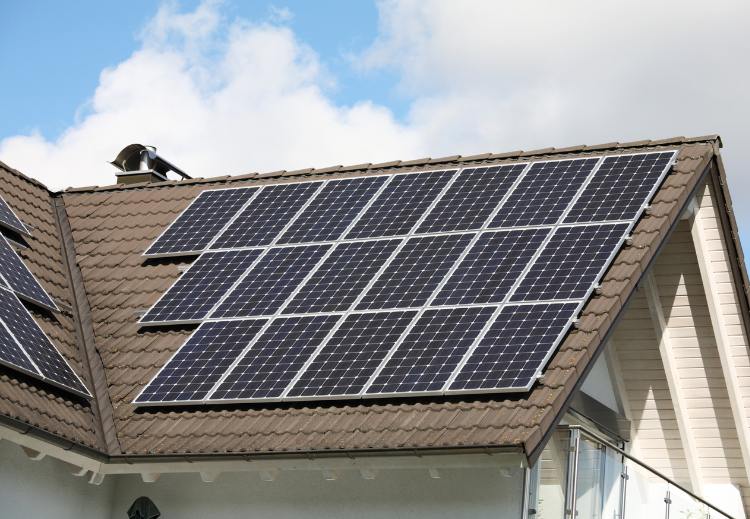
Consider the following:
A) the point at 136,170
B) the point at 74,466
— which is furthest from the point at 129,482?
the point at 136,170

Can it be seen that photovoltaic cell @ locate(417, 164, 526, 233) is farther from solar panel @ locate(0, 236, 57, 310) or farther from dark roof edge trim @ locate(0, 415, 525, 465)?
solar panel @ locate(0, 236, 57, 310)

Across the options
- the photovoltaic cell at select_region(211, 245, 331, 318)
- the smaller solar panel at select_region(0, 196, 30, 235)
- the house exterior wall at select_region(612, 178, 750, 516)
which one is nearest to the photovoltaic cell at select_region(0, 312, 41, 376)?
the photovoltaic cell at select_region(211, 245, 331, 318)

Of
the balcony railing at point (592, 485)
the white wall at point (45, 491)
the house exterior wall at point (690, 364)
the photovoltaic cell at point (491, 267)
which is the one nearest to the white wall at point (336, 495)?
the white wall at point (45, 491)

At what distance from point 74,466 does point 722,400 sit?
8.35 metres

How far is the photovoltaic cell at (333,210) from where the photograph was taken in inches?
712

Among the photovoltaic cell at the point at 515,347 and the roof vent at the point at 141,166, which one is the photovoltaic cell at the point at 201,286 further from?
the roof vent at the point at 141,166

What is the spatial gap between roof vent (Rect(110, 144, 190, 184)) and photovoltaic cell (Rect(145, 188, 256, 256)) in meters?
2.64

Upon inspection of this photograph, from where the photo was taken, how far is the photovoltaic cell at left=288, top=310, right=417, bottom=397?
48.2ft

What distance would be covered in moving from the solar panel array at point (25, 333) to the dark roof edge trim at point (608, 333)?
5.54 m

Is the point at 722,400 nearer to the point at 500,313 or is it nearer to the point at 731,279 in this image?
the point at 731,279

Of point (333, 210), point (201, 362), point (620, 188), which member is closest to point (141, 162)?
point (333, 210)

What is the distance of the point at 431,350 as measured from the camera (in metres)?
14.7

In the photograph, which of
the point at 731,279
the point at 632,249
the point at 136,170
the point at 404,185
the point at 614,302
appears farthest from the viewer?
the point at 136,170

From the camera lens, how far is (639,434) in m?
18.5
